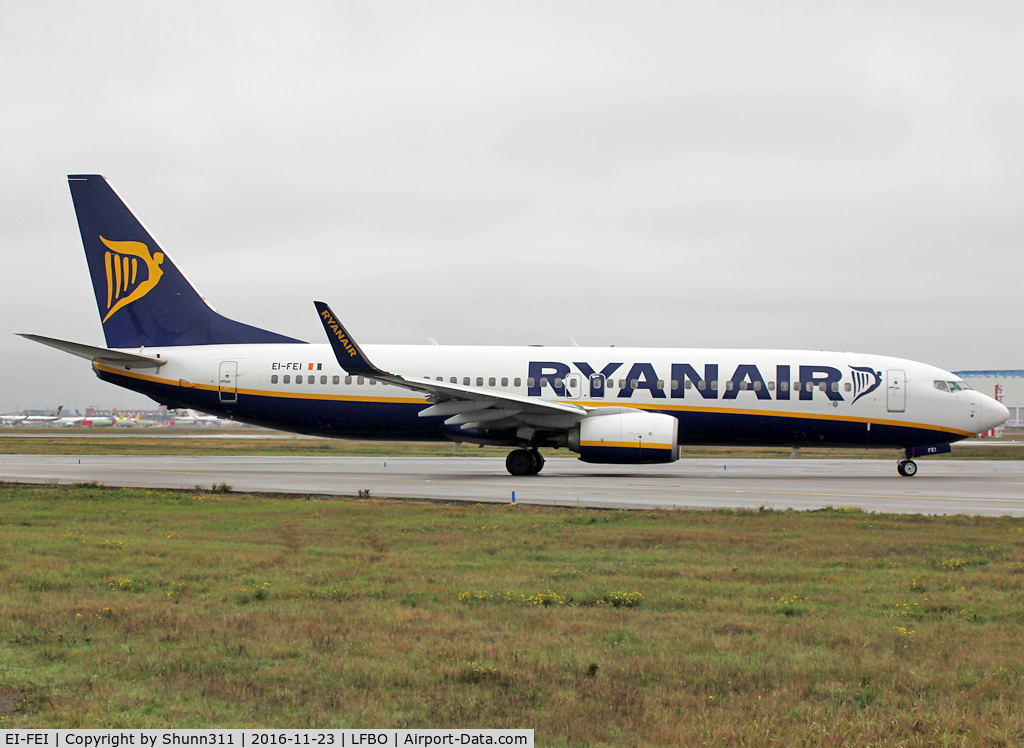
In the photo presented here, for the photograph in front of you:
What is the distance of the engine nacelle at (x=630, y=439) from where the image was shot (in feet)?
74.3

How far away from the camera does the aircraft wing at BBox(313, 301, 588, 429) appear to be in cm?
2242

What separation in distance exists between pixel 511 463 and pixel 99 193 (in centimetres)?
1536

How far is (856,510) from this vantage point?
51.0ft

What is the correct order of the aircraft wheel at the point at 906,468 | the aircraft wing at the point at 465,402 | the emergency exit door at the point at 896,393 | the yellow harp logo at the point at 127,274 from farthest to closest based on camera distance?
the yellow harp logo at the point at 127,274 → the aircraft wheel at the point at 906,468 → the emergency exit door at the point at 896,393 → the aircraft wing at the point at 465,402

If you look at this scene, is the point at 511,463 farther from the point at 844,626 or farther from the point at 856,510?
the point at 844,626

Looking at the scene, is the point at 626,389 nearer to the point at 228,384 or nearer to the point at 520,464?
the point at 520,464

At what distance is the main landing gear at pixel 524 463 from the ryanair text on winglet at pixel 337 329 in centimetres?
577

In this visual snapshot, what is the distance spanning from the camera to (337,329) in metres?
22.2

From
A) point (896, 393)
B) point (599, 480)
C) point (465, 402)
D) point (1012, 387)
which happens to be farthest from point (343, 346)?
point (1012, 387)

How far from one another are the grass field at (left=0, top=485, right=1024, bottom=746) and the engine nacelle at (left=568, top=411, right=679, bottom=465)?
10.0m

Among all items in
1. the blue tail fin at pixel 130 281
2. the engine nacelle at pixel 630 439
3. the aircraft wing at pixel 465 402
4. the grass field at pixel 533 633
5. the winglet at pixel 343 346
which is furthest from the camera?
the blue tail fin at pixel 130 281

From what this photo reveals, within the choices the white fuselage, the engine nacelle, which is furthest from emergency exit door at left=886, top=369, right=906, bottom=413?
the engine nacelle

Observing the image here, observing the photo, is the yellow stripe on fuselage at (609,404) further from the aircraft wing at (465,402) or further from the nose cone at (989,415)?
the aircraft wing at (465,402)

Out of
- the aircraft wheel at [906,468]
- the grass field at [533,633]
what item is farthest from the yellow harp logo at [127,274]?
the aircraft wheel at [906,468]
